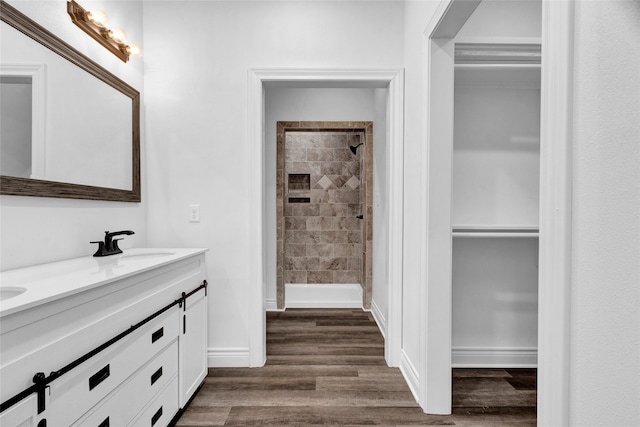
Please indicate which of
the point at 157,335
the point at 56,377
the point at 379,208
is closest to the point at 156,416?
the point at 157,335

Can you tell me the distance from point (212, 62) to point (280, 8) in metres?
0.61

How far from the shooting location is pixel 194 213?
2.29 meters

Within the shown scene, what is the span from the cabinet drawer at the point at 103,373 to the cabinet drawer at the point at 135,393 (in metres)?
0.03

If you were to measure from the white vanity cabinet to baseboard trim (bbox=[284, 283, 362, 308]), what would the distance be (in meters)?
1.86

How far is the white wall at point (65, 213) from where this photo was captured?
51.8 inches

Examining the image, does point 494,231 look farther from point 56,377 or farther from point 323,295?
point 323,295

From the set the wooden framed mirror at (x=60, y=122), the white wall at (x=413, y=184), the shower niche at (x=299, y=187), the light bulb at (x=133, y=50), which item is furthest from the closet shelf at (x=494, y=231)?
the shower niche at (x=299, y=187)

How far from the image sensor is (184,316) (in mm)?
1759

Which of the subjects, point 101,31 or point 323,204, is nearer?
point 101,31

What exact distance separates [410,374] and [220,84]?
7.55ft

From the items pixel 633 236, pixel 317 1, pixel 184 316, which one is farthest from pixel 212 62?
pixel 633 236

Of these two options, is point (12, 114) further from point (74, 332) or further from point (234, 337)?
point (234, 337)

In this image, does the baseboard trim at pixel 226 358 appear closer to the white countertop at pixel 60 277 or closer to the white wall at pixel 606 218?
the white countertop at pixel 60 277

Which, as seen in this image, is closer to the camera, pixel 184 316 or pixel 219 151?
pixel 184 316
